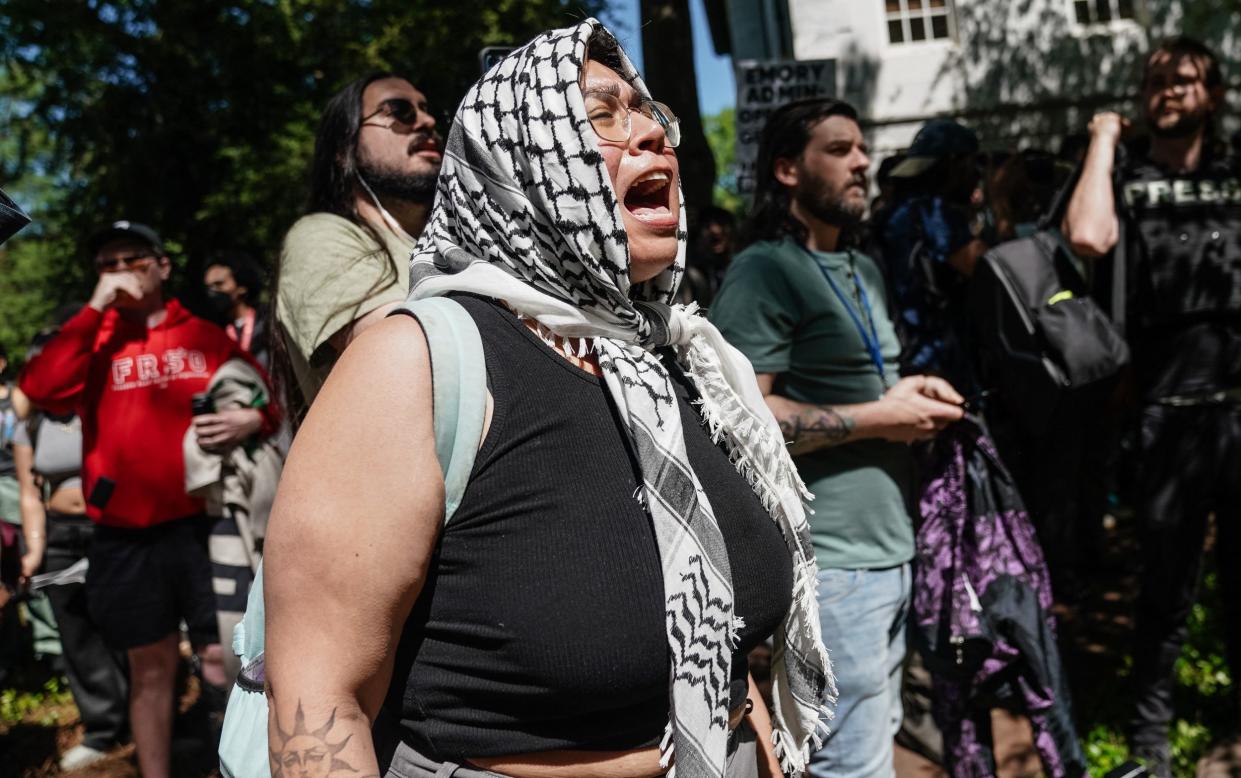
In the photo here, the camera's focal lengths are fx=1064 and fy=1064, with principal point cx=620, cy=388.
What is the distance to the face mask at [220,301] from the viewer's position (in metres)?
6.91

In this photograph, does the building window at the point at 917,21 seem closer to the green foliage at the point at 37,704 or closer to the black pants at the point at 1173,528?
the black pants at the point at 1173,528

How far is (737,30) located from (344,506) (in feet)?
55.1

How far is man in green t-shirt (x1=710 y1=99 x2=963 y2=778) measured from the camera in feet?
9.50

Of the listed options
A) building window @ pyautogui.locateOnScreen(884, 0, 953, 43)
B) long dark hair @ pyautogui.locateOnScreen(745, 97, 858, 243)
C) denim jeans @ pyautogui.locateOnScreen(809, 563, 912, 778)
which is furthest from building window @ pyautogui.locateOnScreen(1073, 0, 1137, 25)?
denim jeans @ pyautogui.locateOnScreen(809, 563, 912, 778)

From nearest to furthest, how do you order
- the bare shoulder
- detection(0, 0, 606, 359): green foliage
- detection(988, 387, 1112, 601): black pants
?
the bare shoulder < detection(988, 387, 1112, 601): black pants < detection(0, 0, 606, 359): green foliage

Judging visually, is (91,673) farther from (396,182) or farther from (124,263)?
(396,182)

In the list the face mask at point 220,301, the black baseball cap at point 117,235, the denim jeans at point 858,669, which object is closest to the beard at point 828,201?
the denim jeans at point 858,669

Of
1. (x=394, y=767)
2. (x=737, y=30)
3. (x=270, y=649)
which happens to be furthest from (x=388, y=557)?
(x=737, y=30)

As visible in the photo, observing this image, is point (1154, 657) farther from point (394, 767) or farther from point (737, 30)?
point (737, 30)

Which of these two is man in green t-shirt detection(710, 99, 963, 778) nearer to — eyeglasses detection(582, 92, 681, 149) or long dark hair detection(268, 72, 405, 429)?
long dark hair detection(268, 72, 405, 429)

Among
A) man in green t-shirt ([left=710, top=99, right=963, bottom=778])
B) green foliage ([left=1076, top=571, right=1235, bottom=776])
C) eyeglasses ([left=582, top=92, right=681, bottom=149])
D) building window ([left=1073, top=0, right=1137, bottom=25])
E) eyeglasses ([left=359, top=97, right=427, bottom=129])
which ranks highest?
building window ([left=1073, top=0, right=1137, bottom=25])

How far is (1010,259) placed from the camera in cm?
348

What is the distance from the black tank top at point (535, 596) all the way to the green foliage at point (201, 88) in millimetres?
12371

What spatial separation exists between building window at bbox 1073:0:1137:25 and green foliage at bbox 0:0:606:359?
6015 mm
